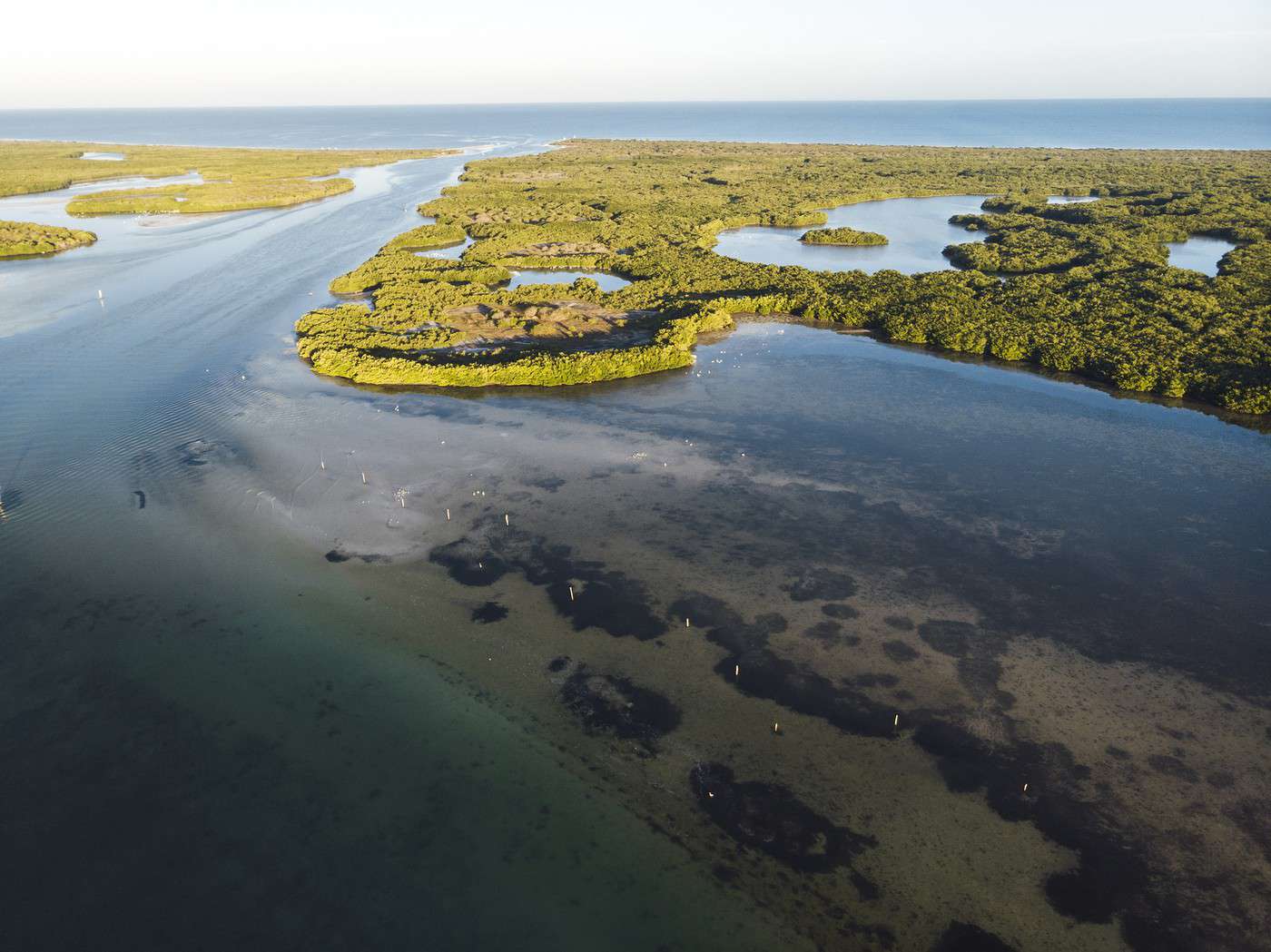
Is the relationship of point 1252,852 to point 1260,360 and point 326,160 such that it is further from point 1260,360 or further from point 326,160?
point 326,160

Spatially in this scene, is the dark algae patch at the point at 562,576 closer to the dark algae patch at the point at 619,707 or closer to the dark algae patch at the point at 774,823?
the dark algae patch at the point at 619,707

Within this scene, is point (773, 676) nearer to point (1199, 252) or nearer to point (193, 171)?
point (1199, 252)

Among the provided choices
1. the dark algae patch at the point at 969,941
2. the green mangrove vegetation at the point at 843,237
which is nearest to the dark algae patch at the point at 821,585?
the dark algae patch at the point at 969,941

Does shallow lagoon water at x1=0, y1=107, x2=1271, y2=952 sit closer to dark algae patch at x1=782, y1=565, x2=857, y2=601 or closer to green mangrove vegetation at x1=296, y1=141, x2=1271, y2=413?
dark algae patch at x1=782, y1=565, x2=857, y2=601

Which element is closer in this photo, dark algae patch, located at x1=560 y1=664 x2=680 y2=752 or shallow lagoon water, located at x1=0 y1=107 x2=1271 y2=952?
shallow lagoon water, located at x1=0 y1=107 x2=1271 y2=952

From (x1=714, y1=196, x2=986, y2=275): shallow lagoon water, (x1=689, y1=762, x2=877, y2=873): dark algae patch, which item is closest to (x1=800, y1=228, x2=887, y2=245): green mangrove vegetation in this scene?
(x1=714, y1=196, x2=986, y2=275): shallow lagoon water

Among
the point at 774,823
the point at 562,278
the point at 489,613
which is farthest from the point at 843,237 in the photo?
the point at 774,823
